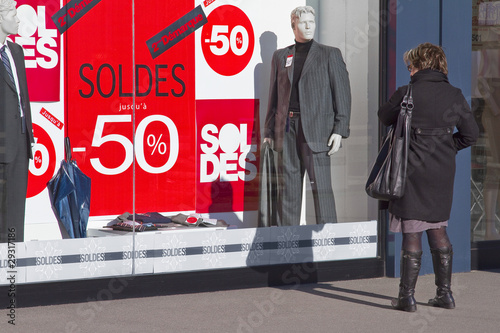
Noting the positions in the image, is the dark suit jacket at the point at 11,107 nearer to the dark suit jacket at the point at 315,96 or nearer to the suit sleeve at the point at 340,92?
the dark suit jacket at the point at 315,96

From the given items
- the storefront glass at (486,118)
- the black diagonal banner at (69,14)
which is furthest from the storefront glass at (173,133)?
the storefront glass at (486,118)

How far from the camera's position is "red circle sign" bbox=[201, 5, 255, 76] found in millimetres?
7910

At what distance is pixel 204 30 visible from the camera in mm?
7887

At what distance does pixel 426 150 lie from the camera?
21.6 ft

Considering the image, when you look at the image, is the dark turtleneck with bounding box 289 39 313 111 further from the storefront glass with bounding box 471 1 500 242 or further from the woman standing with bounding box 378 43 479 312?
the storefront glass with bounding box 471 1 500 242

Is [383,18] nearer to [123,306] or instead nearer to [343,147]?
[343,147]

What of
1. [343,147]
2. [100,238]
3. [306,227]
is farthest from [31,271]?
[343,147]

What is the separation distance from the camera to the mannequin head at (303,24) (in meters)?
8.09

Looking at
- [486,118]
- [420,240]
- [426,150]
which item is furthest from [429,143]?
[486,118]

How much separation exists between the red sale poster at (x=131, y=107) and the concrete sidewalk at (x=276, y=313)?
1.02m

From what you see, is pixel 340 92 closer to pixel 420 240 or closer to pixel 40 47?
pixel 420 240

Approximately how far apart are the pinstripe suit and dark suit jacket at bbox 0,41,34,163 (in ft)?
7.20

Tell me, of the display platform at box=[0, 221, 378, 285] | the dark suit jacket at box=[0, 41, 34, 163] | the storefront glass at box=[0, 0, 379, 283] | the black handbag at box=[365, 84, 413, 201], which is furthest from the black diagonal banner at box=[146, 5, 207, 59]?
the black handbag at box=[365, 84, 413, 201]

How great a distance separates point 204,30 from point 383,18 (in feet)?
5.52
